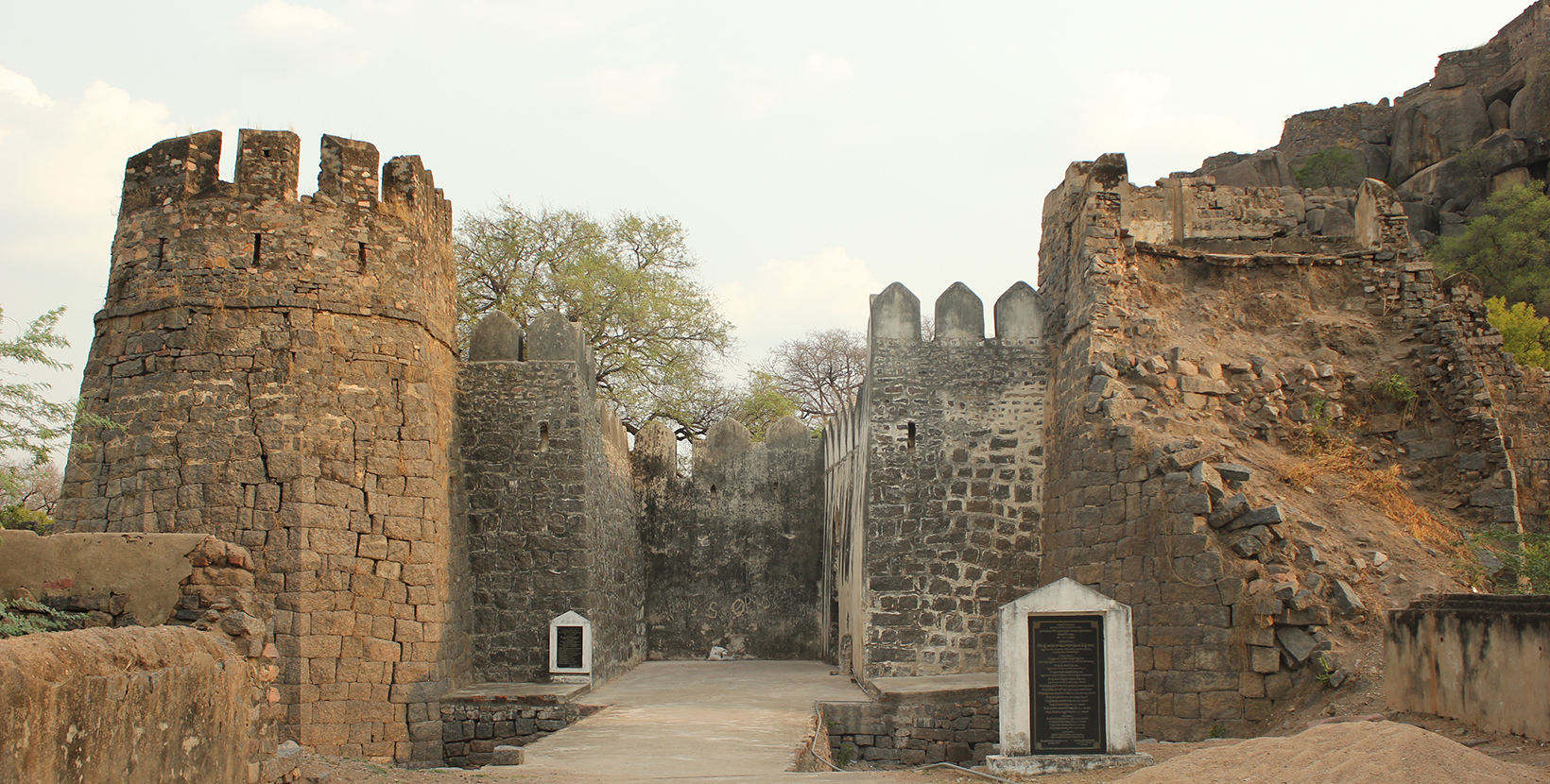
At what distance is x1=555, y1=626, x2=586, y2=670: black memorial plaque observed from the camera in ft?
37.7

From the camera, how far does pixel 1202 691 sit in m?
8.73

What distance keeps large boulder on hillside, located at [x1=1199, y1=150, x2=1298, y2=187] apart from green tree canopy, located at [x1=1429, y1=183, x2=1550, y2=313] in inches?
199

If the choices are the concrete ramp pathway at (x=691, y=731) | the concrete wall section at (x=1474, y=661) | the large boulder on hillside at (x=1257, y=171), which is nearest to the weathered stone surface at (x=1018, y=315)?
the concrete ramp pathway at (x=691, y=731)

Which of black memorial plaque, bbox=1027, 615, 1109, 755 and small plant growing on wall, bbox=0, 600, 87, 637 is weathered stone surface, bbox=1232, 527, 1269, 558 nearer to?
black memorial plaque, bbox=1027, 615, 1109, 755

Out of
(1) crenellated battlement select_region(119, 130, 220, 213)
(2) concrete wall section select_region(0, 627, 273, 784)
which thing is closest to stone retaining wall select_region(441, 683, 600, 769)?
(2) concrete wall section select_region(0, 627, 273, 784)

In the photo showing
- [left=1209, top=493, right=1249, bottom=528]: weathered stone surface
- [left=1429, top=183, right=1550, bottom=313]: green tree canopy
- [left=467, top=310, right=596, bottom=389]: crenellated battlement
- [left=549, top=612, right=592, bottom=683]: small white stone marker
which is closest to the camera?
[left=1209, top=493, right=1249, bottom=528]: weathered stone surface

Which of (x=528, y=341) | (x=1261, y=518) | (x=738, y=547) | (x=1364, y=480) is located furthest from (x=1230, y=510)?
(x=738, y=547)

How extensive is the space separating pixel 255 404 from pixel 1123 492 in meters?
7.87

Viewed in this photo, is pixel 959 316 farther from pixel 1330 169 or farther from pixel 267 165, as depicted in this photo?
pixel 1330 169

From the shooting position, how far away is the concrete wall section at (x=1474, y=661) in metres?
5.88

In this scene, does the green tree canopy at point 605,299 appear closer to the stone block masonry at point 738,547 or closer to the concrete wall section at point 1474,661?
the stone block masonry at point 738,547

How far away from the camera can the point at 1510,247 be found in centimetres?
2416

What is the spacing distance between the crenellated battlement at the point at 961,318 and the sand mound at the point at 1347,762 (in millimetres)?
6708

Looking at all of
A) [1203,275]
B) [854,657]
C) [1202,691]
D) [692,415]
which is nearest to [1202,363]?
[1203,275]
